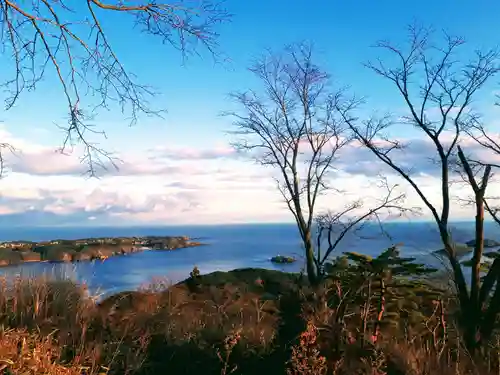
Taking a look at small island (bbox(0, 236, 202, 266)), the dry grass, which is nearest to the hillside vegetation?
the dry grass

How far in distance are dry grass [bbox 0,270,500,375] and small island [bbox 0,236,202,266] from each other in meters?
10.4

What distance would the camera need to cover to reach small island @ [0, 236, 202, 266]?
23625mm

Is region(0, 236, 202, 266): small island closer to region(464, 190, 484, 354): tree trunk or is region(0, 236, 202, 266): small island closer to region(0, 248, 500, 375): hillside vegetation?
region(0, 248, 500, 375): hillside vegetation

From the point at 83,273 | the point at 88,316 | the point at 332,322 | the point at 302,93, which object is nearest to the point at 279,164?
the point at 302,93

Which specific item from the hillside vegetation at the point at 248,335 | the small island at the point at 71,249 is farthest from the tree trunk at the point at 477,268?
the small island at the point at 71,249

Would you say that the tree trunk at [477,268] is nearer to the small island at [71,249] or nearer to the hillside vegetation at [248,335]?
the hillside vegetation at [248,335]

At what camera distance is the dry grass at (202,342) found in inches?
155

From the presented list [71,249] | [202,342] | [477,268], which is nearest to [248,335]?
[202,342]

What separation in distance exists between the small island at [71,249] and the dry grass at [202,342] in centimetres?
1040

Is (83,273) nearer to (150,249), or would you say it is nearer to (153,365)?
(153,365)

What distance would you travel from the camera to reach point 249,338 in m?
4.97

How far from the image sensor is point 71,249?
26.6 meters

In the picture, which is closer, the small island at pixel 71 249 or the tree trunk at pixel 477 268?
the tree trunk at pixel 477 268

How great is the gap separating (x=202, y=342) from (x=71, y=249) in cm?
2363
